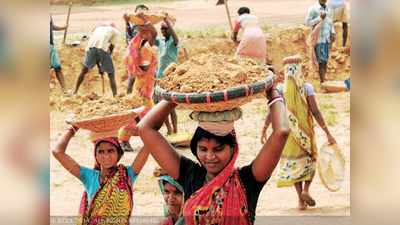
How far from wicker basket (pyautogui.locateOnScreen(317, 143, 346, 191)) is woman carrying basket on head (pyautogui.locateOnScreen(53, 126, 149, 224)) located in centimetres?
303

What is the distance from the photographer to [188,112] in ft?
40.9

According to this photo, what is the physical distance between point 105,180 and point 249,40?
6446 mm

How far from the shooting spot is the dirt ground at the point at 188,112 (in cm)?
825

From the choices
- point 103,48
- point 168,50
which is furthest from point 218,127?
point 103,48

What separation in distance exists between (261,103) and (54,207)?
5.32 meters

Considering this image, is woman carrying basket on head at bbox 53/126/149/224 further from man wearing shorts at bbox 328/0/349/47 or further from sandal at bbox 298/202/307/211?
man wearing shorts at bbox 328/0/349/47

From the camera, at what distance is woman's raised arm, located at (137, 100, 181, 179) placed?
4.00 metres

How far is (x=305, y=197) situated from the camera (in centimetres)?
747

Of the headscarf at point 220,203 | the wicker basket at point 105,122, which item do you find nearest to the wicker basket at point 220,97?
the headscarf at point 220,203

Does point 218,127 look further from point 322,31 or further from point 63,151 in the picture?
point 322,31

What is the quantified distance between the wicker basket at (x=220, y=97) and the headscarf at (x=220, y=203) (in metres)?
0.35
